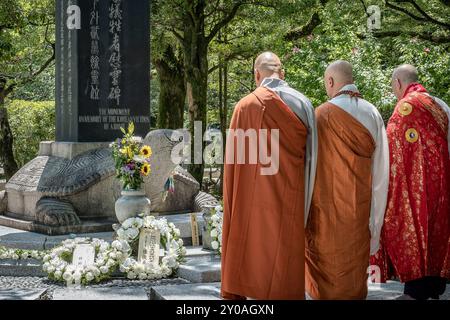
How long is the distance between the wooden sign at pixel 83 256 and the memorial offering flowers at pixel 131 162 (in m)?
1.22

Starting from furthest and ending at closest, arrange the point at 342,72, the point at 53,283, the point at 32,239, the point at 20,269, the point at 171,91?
1. the point at 171,91
2. the point at 32,239
3. the point at 20,269
4. the point at 53,283
5. the point at 342,72

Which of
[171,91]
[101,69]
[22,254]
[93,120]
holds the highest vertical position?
[171,91]

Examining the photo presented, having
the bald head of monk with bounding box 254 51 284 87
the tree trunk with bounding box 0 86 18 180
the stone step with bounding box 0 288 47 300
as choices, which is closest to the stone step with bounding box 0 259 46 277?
the stone step with bounding box 0 288 47 300

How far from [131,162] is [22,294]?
8.39 feet

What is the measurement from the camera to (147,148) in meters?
8.70

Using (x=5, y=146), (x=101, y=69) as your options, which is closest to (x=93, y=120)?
(x=101, y=69)

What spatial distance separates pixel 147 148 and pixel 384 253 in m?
3.34

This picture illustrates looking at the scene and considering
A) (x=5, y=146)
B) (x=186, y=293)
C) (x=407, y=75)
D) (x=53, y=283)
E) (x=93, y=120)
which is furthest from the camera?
(x=5, y=146)

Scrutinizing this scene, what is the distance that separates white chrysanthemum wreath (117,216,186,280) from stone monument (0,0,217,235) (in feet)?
5.25

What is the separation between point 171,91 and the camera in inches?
739

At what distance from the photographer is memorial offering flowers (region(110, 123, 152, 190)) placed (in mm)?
8680

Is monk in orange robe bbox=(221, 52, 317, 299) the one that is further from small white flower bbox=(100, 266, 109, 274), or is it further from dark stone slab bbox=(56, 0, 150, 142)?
dark stone slab bbox=(56, 0, 150, 142)

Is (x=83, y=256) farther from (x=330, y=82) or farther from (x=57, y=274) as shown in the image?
(x=330, y=82)

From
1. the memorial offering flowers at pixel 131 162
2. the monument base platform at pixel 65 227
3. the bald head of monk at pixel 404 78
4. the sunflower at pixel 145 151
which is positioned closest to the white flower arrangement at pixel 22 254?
the monument base platform at pixel 65 227
